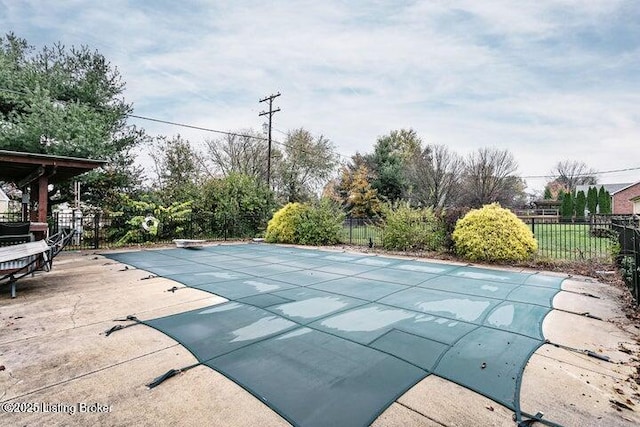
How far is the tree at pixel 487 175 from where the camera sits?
2045cm

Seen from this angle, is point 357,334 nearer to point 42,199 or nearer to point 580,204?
point 42,199

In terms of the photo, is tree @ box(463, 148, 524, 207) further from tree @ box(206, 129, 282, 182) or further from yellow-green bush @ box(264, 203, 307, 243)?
yellow-green bush @ box(264, 203, 307, 243)

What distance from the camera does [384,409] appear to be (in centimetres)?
178

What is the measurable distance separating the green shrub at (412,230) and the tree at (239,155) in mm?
14065

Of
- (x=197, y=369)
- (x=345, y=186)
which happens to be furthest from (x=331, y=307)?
(x=345, y=186)

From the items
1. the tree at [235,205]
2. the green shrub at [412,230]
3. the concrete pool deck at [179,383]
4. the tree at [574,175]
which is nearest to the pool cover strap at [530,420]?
the concrete pool deck at [179,383]

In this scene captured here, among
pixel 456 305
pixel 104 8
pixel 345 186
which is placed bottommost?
pixel 456 305

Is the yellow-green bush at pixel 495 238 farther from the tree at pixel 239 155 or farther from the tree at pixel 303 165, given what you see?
the tree at pixel 239 155

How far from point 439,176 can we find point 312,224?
13.3 m

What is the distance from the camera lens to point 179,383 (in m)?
2.06

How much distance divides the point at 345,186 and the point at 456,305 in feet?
64.7

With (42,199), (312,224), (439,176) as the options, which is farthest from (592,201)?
(42,199)

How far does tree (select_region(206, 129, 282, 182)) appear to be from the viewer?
21797 mm

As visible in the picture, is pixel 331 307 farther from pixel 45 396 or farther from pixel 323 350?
pixel 45 396
